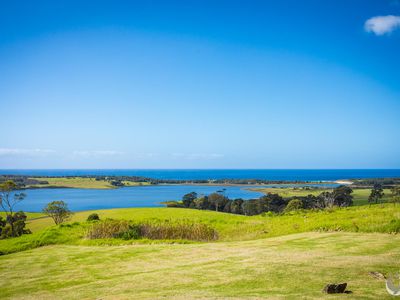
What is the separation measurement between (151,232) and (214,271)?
40.9 feet

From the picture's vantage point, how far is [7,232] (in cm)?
4669

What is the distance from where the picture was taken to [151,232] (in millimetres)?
22453

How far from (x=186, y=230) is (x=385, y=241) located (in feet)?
43.0

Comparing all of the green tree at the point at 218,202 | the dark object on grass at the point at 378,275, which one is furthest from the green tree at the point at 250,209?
the dark object on grass at the point at 378,275

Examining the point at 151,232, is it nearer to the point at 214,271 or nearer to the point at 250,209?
the point at 214,271

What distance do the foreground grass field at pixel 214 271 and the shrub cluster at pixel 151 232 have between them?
496cm

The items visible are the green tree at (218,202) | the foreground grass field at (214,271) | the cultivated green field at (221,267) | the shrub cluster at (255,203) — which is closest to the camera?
the foreground grass field at (214,271)

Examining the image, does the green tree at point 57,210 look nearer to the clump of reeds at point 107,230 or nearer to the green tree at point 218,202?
the clump of reeds at point 107,230

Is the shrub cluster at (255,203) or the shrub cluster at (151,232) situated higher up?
the shrub cluster at (151,232)

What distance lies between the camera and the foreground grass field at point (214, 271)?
8281mm

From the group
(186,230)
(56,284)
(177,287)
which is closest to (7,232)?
(186,230)

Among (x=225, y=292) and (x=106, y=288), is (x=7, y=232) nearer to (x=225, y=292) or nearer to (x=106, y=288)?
(x=106, y=288)

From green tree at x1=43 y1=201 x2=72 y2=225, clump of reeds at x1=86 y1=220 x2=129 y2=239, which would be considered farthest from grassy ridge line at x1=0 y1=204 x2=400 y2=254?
green tree at x1=43 y1=201 x2=72 y2=225

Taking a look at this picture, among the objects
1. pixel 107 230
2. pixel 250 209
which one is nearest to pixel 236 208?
pixel 250 209
